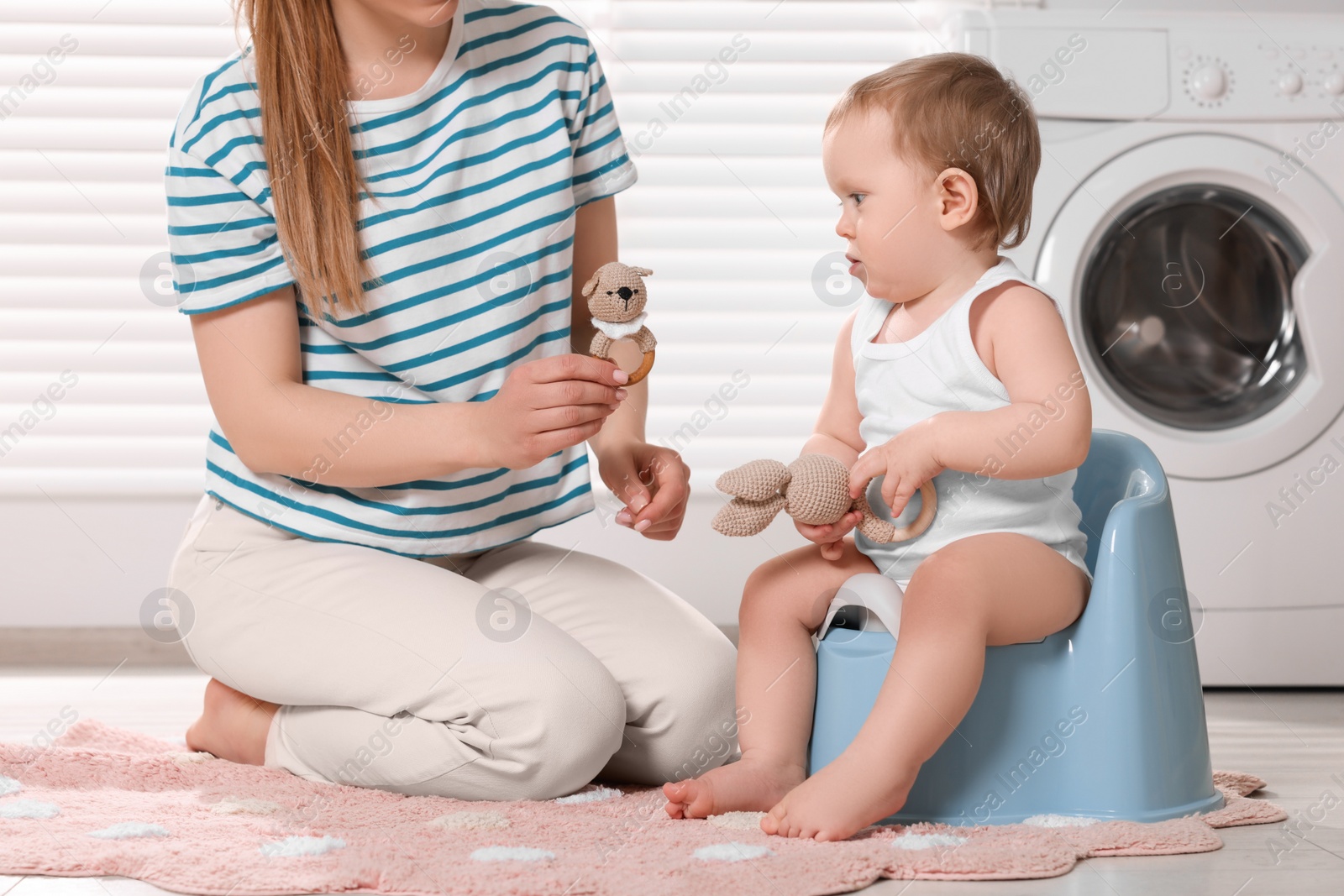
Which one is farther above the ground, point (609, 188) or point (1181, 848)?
point (609, 188)

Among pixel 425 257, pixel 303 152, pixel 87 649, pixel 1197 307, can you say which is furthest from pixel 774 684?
pixel 87 649

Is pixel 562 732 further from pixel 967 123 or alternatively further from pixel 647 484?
pixel 967 123

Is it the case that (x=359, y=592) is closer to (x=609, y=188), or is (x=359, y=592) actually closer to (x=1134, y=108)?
(x=609, y=188)

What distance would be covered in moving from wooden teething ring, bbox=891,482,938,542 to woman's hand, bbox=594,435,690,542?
0.62 ft

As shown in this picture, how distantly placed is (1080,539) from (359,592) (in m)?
0.60

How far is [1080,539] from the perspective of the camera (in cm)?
101

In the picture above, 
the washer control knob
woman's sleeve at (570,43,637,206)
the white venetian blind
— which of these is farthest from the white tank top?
the white venetian blind

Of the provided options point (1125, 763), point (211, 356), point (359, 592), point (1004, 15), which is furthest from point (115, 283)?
point (1125, 763)

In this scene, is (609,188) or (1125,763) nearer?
(1125,763)

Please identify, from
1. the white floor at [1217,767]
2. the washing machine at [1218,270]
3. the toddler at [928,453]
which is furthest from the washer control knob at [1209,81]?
the white floor at [1217,767]

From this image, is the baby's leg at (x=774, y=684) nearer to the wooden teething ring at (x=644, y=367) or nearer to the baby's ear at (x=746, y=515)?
the baby's ear at (x=746, y=515)

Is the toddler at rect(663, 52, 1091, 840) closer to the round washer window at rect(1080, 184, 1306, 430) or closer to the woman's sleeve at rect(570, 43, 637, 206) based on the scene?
the woman's sleeve at rect(570, 43, 637, 206)

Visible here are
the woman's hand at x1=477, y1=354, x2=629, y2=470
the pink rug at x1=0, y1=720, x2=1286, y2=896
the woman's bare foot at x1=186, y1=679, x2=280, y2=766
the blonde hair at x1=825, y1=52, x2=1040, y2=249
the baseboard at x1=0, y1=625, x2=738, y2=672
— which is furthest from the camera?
the baseboard at x1=0, y1=625, x2=738, y2=672

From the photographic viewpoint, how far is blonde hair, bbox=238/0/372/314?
995mm
